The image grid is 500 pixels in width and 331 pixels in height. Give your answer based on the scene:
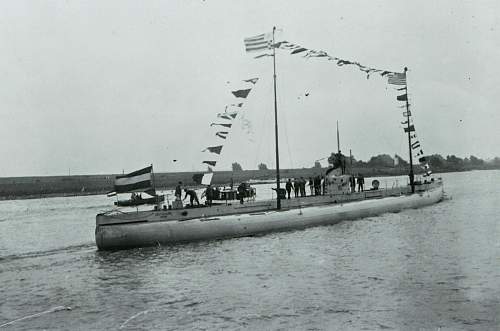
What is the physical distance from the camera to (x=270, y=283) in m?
16.4

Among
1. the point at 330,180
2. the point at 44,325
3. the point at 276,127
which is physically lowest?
the point at 44,325

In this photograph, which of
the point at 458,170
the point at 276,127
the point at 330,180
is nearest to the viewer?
the point at 276,127

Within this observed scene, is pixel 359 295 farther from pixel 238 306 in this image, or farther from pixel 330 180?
pixel 330 180

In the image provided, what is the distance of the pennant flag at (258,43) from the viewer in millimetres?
26375

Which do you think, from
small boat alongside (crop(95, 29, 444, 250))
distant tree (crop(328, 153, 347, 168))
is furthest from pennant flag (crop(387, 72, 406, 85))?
distant tree (crop(328, 153, 347, 168))

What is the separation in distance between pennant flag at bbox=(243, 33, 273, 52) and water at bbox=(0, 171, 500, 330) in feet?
35.7

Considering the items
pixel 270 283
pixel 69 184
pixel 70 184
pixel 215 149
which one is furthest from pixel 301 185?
pixel 69 184

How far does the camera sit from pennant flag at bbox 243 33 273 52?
26.4 m

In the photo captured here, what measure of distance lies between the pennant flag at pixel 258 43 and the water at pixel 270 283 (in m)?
10.9

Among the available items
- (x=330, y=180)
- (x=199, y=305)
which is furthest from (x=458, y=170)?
(x=199, y=305)

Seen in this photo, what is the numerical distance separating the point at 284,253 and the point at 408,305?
9.35 m

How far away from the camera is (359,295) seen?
A: 572 inches

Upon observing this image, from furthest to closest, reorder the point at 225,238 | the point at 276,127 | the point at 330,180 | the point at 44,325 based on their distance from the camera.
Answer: the point at 330,180 → the point at 276,127 → the point at 225,238 → the point at 44,325

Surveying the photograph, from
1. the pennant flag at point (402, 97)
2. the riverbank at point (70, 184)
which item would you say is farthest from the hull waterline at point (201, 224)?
the riverbank at point (70, 184)
